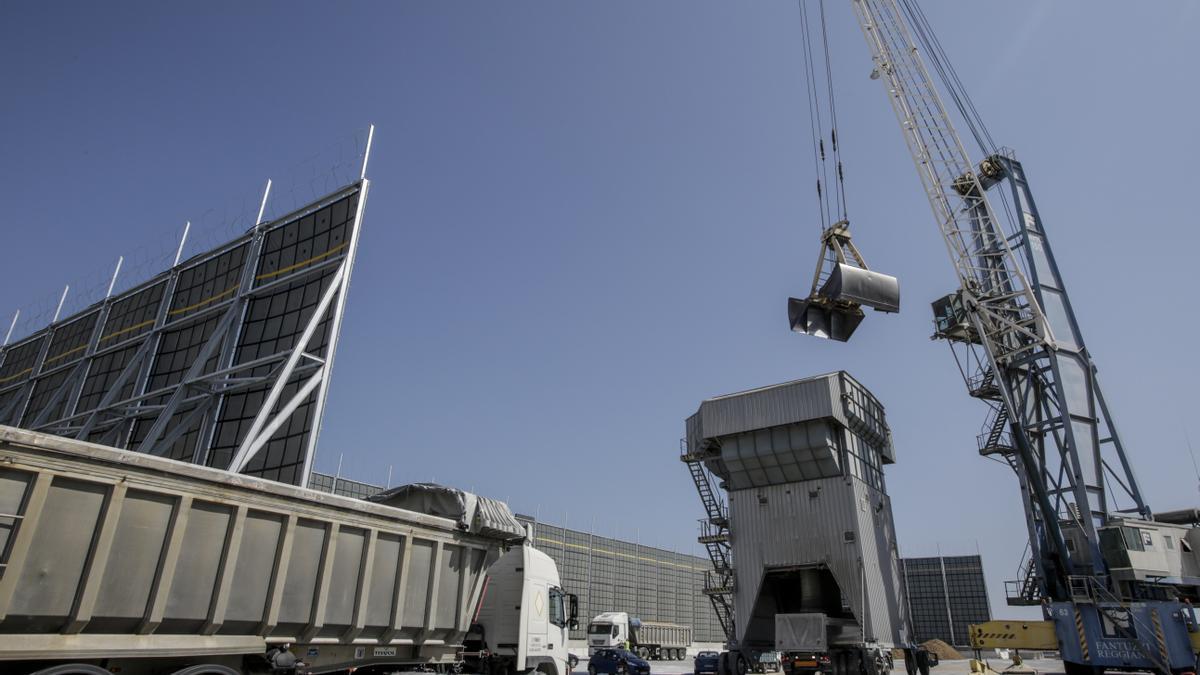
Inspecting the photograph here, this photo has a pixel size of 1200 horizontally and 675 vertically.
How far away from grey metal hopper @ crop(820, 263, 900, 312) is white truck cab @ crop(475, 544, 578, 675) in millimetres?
13672

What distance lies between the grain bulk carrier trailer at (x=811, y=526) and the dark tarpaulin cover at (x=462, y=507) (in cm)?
1522

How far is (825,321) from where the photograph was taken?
2323 centimetres

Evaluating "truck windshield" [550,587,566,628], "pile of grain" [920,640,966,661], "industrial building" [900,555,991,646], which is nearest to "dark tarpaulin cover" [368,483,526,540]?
"truck windshield" [550,587,566,628]

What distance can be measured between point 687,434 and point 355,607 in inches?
891

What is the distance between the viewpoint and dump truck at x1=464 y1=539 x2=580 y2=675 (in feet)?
44.8

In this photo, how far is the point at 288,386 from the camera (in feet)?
66.1

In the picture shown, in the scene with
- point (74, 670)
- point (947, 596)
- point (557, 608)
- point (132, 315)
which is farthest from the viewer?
point (947, 596)

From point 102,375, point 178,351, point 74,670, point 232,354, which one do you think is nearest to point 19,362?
point 102,375

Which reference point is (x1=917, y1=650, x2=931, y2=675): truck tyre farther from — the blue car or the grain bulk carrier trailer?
the blue car

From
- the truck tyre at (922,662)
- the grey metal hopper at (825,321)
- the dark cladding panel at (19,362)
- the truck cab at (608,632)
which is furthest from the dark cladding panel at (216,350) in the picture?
the truck cab at (608,632)

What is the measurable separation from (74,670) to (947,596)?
6249 cm

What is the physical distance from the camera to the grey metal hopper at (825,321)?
23.1 meters

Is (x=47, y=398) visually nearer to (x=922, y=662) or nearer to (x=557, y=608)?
(x=557, y=608)

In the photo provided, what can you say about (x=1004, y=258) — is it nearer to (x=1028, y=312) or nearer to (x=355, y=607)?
(x=1028, y=312)
